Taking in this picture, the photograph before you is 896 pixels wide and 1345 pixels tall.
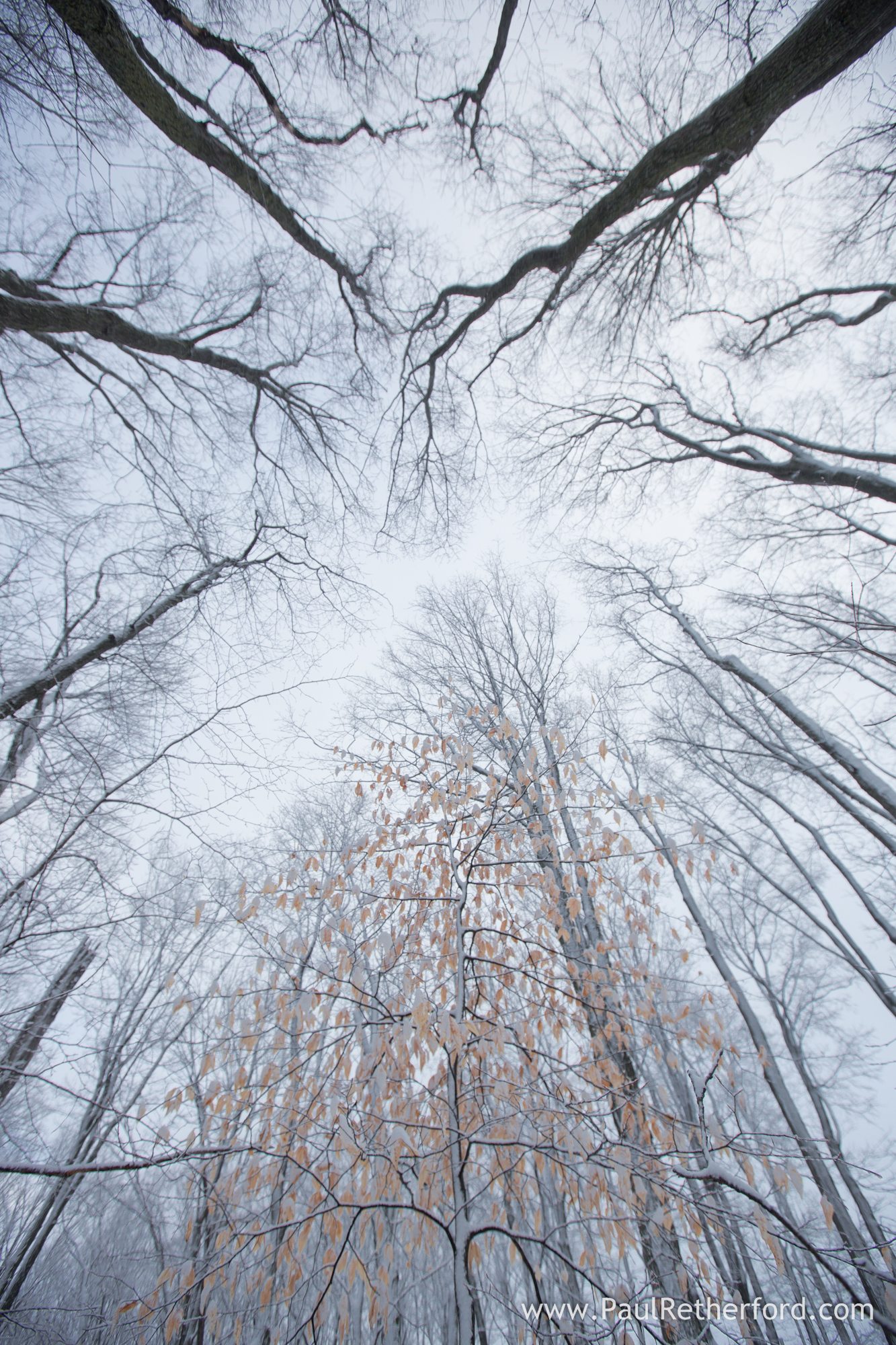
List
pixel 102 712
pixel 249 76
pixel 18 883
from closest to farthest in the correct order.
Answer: pixel 18 883, pixel 249 76, pixel 102 712

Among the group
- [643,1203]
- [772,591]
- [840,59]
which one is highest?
[840,59]

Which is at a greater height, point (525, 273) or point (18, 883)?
point (525, 273)

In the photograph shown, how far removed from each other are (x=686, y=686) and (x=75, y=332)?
764 centimetres

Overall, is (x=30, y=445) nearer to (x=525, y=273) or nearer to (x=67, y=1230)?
(x=525, y=273)

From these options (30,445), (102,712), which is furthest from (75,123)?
(102,712)

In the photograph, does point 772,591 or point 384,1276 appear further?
point 772,591

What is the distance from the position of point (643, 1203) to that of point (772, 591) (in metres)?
4.07

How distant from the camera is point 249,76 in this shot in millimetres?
3666

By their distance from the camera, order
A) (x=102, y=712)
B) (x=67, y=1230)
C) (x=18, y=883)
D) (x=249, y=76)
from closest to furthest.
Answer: (x=18, y=883) → (x=249, y=76) → (x=102, y=712) → (x=67, y=1230)

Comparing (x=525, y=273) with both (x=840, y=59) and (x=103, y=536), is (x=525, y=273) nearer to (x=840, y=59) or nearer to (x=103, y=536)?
(x=840, y=59)

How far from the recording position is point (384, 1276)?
6.88ft

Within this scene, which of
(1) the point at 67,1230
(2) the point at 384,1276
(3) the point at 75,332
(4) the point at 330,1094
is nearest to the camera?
(2) the point at 384,1276

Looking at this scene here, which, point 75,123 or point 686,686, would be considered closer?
point 75,123

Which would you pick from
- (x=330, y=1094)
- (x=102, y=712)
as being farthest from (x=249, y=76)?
(x=330, y=1094)
